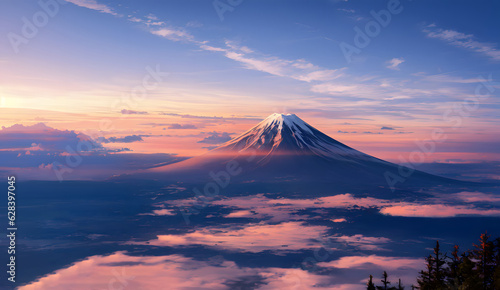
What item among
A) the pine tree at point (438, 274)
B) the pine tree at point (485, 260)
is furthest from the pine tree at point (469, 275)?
the pine tree at point (438, 274)

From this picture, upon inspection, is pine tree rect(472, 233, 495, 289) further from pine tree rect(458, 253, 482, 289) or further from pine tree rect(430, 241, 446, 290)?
pine tree rect(430, 241, 446, 290)

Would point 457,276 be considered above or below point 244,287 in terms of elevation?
above

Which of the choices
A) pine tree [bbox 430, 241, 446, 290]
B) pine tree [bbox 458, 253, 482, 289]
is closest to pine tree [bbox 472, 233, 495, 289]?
pine tree [bbox 458, 253, 482, 289]

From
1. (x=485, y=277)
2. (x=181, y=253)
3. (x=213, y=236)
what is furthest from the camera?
→ (x=213, y=236)

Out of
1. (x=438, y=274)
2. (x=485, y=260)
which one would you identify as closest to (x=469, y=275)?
(x=485, y=260)

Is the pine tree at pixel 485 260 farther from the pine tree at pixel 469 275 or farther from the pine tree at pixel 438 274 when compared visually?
the pine tree at pixel 438 274

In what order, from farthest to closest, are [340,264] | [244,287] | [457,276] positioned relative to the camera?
1. [340,264]
2. [244,287]
3. [457,276]

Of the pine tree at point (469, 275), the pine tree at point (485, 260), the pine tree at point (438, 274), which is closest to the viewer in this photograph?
the pine tree at point (469, 275)

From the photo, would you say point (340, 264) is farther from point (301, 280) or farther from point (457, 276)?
point (457, 276)

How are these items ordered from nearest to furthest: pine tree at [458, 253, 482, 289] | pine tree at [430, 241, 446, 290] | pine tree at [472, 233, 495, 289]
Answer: pine tree at [458, 253, 482, 289] < pine tree at [430, 241, 446, 290] < pine tree at [472, 233, 495, 289]

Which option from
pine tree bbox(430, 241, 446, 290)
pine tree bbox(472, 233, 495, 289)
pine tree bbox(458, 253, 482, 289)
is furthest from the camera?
pine tree bbox(472, 233, 495, 289)

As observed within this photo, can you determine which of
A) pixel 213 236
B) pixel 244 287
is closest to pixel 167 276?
pixel 244 287
